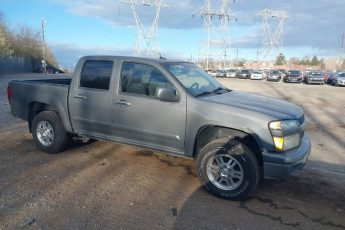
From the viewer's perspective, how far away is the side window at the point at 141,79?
5496 mm

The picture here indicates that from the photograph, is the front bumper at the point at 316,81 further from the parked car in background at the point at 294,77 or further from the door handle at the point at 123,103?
the door handle at the point at 123,103

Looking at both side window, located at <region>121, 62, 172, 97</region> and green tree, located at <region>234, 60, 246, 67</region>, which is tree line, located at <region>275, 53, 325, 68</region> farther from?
side window, located at <region>121, 62, 172, 97</region>

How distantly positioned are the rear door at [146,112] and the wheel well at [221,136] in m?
0.24

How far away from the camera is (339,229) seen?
411 centimetres

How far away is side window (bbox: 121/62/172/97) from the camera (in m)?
5.50

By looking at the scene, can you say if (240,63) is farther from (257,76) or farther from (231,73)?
(257,76)

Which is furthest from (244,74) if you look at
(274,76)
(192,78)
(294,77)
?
(192,78)

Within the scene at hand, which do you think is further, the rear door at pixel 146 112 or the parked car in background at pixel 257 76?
the parked car in background at pixel 257 76

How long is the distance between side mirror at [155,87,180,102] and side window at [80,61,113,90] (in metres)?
1.17

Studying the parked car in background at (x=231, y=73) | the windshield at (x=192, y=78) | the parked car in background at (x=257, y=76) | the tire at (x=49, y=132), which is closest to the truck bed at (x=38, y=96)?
the tire at (x=49, y=132)

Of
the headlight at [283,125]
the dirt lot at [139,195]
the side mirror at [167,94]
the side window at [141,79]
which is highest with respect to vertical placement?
the side window at [141,79]

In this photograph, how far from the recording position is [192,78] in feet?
19.0

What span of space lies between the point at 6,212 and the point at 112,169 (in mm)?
1978

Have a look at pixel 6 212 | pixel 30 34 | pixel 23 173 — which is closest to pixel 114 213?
pixel 6 212
